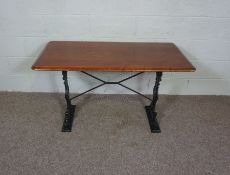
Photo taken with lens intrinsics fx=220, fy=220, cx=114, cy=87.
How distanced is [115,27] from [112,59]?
50 centimetres

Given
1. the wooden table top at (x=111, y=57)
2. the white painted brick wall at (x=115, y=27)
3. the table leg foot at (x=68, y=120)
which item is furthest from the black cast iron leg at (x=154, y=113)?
the table leg foot at (x=68, y=120)

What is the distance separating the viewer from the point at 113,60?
161cm

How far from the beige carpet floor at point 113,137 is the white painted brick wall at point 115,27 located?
11.6 inches

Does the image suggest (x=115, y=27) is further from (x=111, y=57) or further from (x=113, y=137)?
(x=113, y=137)

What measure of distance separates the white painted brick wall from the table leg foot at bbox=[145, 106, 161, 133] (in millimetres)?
381

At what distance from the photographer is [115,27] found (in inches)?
78.3

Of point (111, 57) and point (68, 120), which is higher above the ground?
point (111, 57)

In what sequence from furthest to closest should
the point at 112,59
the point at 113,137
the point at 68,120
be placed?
1. the point at 68,120
2. the point at 113,137
3. the point at 112,59

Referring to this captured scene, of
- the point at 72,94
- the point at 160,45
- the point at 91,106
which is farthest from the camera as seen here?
the point at 72,94

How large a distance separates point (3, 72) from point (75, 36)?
861mm

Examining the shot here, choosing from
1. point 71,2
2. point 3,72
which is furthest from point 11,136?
point 71,2

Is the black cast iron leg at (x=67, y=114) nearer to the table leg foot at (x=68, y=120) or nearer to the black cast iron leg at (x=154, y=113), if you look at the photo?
the table leg foot at (x=68, y=120)

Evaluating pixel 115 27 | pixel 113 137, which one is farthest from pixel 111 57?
pixel 113 137

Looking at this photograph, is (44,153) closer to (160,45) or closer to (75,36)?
(75,36)
